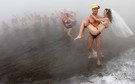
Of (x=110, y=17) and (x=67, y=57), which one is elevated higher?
(x=110, y=17)

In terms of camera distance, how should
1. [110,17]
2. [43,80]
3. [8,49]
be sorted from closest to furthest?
[43,80]
[110,17]
[8,49]

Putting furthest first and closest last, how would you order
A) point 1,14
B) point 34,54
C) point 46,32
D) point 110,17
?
point 1,14, point 46,32, point 34,54, point 110,17

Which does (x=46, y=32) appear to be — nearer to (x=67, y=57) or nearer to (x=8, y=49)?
(x=8, y=49)

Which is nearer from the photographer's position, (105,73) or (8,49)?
(105,73)

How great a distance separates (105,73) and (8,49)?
6042mm

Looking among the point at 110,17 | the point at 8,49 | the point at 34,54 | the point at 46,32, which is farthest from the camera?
the point at 46,32

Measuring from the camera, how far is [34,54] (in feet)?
47.3

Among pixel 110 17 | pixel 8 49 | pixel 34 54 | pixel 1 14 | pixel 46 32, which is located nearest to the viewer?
pixel 110 17

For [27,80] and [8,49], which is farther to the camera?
[8,49]

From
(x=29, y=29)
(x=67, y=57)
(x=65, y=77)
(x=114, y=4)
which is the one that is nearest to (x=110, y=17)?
(x=67, y=57)

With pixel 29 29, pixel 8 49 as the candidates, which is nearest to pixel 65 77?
pixel 8 49

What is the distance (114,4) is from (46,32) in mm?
11575

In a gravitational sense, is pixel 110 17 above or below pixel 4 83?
above

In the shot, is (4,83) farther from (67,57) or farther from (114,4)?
(114,4)
